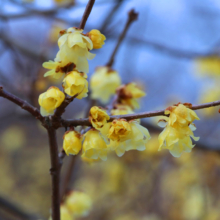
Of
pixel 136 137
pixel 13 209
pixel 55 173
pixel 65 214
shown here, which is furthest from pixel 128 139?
pixel 13 209

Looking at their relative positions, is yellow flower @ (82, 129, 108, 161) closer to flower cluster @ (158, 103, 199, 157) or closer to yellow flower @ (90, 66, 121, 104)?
flower cluster @ (158, 103, 199, 157)

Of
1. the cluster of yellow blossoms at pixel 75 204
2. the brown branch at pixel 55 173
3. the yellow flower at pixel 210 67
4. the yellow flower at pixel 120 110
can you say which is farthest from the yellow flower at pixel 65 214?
the yellow flower at pixel 210 67

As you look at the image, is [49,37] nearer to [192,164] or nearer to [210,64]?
[210,64]

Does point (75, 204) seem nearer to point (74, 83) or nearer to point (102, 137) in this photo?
point (102, 137)

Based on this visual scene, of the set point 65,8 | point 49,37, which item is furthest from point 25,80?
point 49,37

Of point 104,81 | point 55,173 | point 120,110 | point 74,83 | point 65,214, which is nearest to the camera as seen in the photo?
point 74,83

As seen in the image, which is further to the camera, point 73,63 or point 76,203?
point 76,203

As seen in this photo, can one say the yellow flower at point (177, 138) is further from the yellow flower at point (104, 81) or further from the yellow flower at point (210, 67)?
the yellow flower at point (210, 67)
